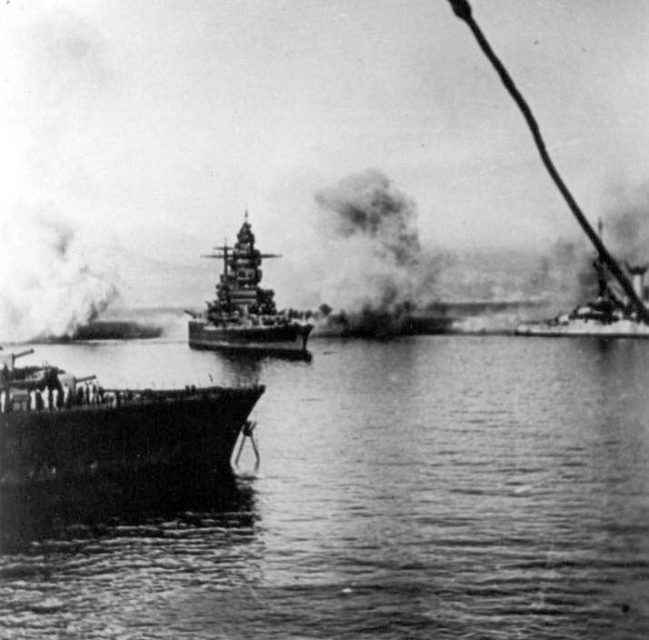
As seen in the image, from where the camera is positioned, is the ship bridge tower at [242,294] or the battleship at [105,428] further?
the ship bridge tower at [242,294]

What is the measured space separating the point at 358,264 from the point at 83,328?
947 inches

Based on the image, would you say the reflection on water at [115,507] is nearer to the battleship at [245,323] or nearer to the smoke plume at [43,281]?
the smoke plume at [43,281]

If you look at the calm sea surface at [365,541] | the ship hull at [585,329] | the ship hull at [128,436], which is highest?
the ship hull at [585,329]

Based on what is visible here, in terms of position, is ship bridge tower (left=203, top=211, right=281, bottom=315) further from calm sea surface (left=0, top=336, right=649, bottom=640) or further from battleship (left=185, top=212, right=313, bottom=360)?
calm sea surface (left=0, top=336, right=649, bottom=640)

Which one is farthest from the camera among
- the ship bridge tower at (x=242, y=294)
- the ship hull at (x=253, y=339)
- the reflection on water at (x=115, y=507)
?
the ship hull at (x=253, y=339)

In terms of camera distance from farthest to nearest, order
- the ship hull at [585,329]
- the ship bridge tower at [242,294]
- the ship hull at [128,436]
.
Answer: the ship hull at [585,329] < the ship bridge tower at [242,294] < the ship hull at [128,436]

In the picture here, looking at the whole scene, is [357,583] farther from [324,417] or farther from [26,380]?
[324,417]

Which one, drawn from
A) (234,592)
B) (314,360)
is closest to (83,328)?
(234,592)

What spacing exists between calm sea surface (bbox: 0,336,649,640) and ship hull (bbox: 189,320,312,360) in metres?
19.6

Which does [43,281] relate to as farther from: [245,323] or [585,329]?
[585,329]

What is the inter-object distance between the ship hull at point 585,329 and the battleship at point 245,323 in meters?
26.0

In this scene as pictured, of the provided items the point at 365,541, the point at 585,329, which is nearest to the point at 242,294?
the point at 585,329

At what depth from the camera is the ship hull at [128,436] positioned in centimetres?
2147

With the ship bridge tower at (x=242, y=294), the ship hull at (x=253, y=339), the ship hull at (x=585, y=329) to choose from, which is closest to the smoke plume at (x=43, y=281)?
the ship bridge tower at (x=242, y=294)
